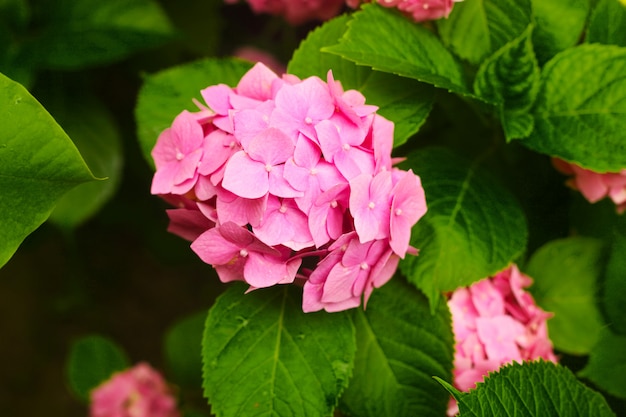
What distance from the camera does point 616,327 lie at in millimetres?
716

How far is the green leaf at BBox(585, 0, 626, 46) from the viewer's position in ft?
2.11

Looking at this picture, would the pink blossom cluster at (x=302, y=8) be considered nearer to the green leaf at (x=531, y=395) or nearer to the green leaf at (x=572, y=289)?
the green leaf at (x=572, y=289)

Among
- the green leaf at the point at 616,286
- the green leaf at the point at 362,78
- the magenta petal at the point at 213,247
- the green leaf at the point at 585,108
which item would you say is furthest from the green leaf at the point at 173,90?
the green leaf at the point at 616,286

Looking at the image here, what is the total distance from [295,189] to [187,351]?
0.52 metres

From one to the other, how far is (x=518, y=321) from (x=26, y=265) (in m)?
0.94

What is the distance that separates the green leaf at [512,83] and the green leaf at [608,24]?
0.07 metres

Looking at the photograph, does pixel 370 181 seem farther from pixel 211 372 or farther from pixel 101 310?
pixel 101 310

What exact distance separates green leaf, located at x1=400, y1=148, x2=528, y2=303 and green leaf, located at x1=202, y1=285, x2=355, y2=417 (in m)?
0.09

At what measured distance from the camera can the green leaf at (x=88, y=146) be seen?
937 millimetres

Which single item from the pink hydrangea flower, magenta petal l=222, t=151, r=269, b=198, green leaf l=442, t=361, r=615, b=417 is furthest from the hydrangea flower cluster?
the pink hydrangea flower

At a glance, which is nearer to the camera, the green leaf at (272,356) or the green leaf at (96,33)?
the green leaf at (272,356)

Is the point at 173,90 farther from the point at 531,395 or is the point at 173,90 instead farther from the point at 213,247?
the point at 531,395

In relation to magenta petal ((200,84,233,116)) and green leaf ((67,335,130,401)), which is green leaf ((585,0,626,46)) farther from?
green leaf ((67,335,130,401))

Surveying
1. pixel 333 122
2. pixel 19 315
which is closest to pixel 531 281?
pixel 333 122
